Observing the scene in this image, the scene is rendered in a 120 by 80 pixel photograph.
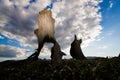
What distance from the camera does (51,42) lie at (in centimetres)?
2205

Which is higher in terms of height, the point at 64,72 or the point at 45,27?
the point at 45,27

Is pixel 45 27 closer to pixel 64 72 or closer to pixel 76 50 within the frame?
pixel 76 50

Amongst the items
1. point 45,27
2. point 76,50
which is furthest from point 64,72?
point 76,50

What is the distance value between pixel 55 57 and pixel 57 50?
0.69 m

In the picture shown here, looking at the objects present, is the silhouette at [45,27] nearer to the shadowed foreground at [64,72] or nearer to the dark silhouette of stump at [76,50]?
the shadowed foreground at [64,72]

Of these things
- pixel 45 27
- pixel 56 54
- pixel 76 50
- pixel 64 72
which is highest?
pixel 45 27

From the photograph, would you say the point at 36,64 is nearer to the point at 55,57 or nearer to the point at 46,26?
the point at 55,57

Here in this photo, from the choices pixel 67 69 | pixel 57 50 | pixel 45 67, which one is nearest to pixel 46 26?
pixel 57 50

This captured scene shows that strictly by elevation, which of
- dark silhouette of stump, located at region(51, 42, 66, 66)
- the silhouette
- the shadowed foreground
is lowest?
the shadowed foreground

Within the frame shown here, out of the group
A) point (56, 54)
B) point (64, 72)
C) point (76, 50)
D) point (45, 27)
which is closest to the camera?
point (64, 72)

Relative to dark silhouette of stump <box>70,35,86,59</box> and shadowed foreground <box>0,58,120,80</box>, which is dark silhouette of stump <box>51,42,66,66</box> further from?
dark silhouette of stump <box>70,35,86,59</box>


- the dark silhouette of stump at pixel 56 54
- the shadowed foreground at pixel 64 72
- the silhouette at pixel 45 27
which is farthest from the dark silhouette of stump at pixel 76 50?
the shadowed foreground at pixel 64 72

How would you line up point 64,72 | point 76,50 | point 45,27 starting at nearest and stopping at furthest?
point 64,72, point 45,27, point 76,50

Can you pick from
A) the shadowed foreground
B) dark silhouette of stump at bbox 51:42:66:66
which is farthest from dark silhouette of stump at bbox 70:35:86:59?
the shadowed foreground
